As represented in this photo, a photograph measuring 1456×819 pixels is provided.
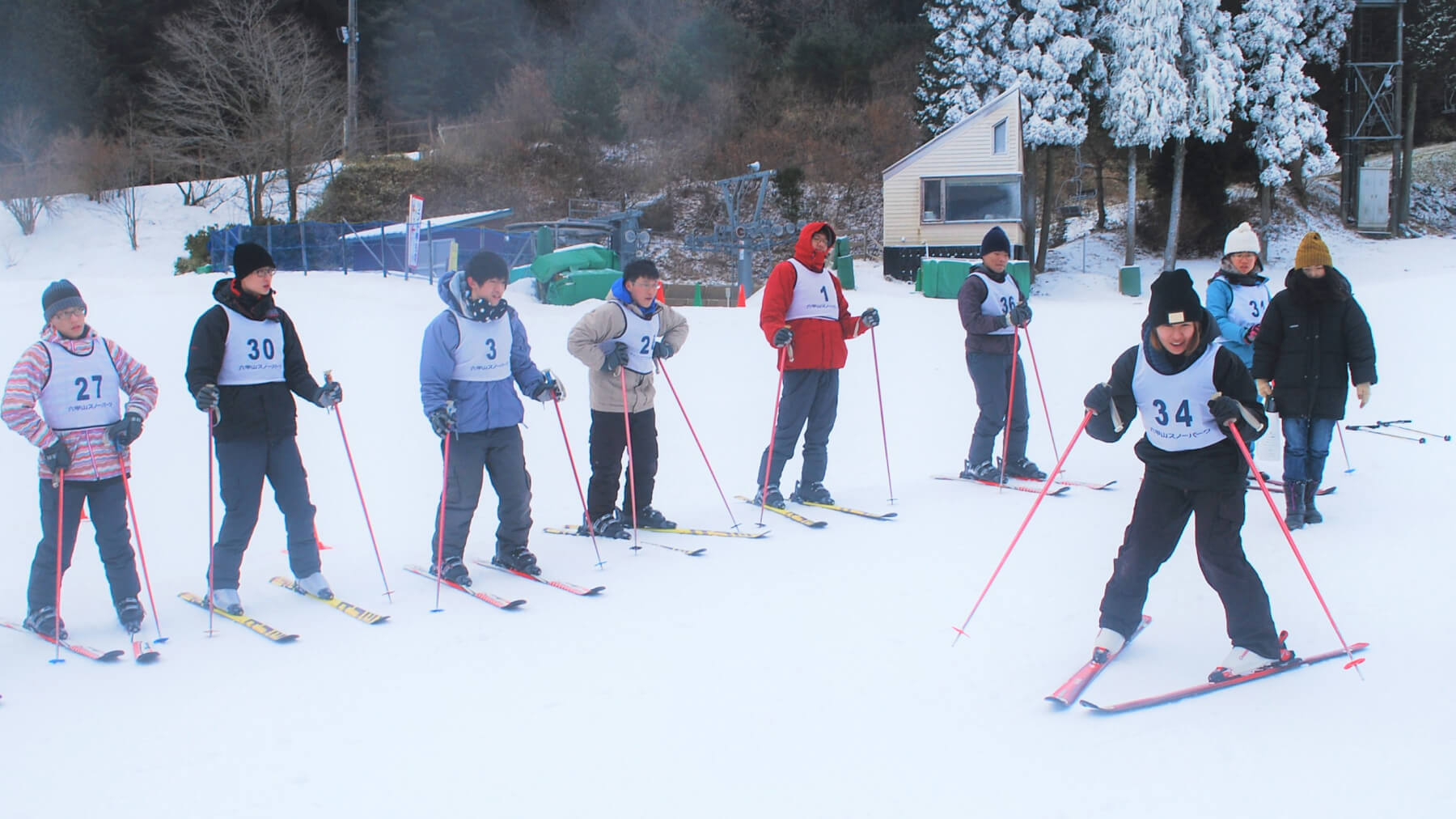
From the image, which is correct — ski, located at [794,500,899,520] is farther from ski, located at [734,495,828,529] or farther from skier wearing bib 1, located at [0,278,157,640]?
skier wearing bib 1, located at [0,278,157,640]

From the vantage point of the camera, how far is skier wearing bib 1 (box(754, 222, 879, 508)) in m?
6.57

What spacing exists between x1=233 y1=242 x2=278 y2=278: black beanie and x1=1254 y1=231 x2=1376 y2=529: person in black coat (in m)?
5.17

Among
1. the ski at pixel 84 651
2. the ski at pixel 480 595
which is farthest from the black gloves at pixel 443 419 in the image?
the ski at pixel 84 651

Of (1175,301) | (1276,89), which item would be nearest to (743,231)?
(1276,89)

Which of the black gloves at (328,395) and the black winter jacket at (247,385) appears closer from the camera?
the black winter jacket at (247,385)

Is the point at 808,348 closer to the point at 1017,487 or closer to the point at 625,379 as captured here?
the point at 625,379

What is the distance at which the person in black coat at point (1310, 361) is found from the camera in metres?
5.77

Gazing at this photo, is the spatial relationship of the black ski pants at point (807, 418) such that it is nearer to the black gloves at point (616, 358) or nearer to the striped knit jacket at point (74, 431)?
the black gloves at point (616, 358)

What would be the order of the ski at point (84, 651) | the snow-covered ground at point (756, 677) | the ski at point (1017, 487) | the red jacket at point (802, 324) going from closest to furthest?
the snow-covered ground at point (756, 677)
the ski at point (84, 651)
the red jacket at point (802, 324)
the ski at point (1017, 487)

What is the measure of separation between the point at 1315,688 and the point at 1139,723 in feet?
2.30

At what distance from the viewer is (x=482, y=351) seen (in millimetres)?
5293

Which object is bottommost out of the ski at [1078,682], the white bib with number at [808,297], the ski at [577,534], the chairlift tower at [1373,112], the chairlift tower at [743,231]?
the ski at [577,534]

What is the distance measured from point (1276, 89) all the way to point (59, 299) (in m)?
28.4

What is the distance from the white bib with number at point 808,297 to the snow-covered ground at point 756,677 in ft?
4.28
